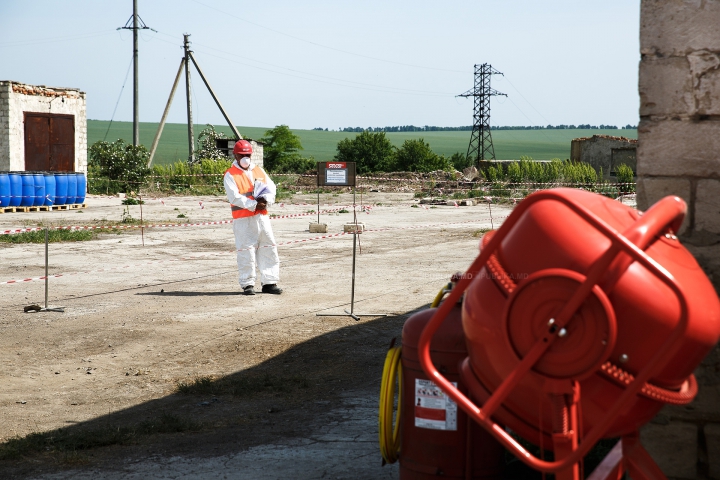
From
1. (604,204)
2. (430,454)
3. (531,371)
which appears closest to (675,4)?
(604,204)

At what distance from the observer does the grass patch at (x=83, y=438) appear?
5.05 meters

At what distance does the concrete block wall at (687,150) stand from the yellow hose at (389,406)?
122 centimetres

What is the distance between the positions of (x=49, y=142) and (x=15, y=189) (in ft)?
20.2

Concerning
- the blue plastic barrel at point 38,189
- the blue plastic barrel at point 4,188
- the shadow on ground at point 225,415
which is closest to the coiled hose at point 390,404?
the shadow on ground at point 225,415

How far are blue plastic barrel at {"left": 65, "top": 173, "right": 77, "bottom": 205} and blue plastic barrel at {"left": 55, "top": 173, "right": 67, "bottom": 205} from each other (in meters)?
0.21

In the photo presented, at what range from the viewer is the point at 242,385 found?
6.70 meters

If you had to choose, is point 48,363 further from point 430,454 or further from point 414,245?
point 414,245

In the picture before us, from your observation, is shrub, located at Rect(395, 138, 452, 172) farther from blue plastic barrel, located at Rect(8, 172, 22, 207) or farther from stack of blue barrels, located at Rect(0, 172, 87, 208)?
blue plastic barrel, located at Rect(8, 172, 22, 207)

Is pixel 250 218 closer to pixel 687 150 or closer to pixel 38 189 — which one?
pixel 687 150

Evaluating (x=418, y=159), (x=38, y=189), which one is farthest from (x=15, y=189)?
(x=418, y=159)

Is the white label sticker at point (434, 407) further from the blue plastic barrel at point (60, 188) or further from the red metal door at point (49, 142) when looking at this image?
the red metal door at point (49, 142)

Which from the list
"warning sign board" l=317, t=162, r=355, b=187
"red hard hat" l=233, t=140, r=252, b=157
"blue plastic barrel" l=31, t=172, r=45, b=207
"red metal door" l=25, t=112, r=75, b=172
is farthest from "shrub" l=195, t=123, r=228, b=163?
"red hard hat" l=233, t=140, r=252, b=157

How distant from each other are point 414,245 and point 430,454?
42.2 ft

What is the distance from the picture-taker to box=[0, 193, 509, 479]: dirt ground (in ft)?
16.4
